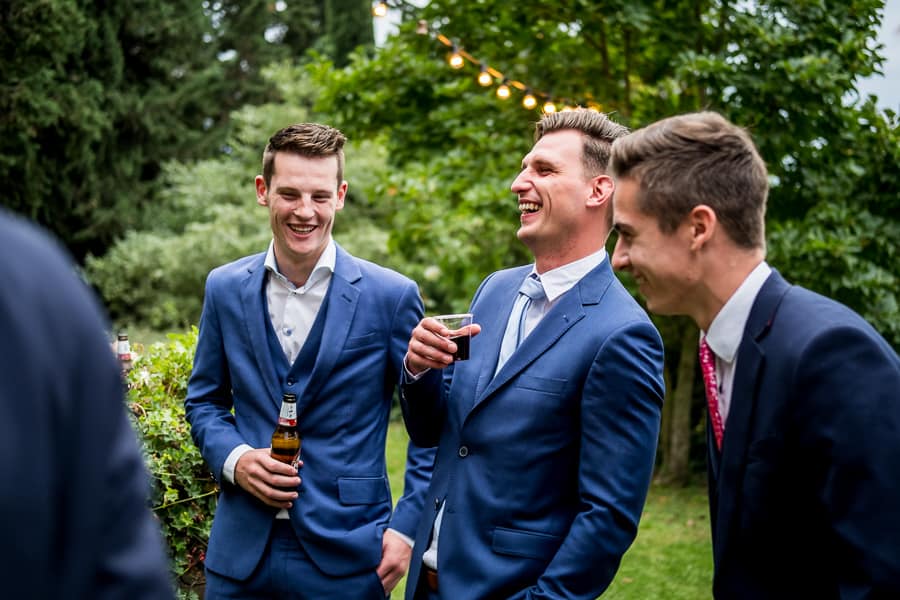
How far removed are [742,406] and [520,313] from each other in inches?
41.9

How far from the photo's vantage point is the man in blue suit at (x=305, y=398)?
9.30 feet

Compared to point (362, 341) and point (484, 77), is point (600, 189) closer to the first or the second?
point (362, 341)

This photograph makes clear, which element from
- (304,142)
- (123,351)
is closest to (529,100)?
(123,351)

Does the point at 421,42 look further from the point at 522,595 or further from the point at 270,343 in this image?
the point at 522,595

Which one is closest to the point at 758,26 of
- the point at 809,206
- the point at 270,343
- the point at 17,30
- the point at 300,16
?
the point at 809,206

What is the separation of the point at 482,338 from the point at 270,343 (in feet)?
2.56

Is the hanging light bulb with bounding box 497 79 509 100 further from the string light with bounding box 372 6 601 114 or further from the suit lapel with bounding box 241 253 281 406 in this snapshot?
the suit lapel with bounding box 241 253 281 406

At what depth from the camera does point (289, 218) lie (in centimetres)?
302

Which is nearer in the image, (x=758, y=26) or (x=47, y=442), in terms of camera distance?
(x=47, y=442)

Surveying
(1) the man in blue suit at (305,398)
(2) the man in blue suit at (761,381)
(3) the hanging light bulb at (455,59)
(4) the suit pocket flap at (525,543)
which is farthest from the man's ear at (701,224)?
(3) the hanging light bulb at (455,59)

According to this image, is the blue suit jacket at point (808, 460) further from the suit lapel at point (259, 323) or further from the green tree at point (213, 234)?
the green tree at point (213, 234)

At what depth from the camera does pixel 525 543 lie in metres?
2.38

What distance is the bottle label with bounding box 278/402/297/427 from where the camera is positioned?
8.98 ft

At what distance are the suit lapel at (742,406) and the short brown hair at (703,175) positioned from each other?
0.55ft
